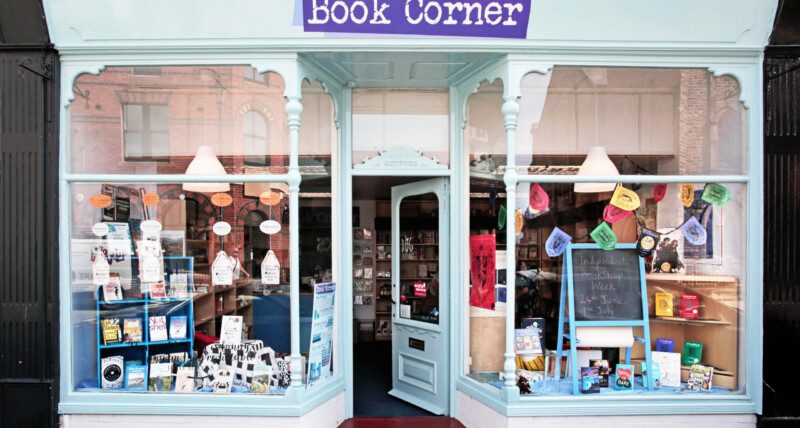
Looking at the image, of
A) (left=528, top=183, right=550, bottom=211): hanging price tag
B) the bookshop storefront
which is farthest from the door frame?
(left=528, top=183, right=550, bottom=211): hanging price tag

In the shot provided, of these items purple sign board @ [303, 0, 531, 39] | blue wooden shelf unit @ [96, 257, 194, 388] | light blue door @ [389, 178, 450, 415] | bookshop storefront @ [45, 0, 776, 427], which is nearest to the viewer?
purple sign board @ [303, 0, 531, 39]

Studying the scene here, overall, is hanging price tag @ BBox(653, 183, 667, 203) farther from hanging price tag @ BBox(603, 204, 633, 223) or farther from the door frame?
the door frame

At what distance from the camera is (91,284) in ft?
15.6

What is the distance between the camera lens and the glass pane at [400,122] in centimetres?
522

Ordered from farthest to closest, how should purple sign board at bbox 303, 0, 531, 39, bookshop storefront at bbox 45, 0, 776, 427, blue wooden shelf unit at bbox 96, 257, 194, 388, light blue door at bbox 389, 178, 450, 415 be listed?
light blue door at bbox 389, 178, 450, 415, blue wooden shelf unit at bbox 96, 257, 194, 388, bookshop storefront at bbox 45, 0, 776, 427, purple sign board at bbox 303, 0, 531, 39

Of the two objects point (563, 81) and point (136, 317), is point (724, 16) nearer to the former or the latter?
point (563, 81)

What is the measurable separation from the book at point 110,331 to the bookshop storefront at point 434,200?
19mm

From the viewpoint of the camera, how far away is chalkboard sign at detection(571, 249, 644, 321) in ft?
15.6

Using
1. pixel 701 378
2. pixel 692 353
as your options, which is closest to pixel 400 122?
pixel 692 353

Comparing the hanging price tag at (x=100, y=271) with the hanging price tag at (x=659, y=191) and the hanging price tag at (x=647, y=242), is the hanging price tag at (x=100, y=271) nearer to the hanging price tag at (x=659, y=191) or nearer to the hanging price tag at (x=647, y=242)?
the hanging price tag at (x=647, y=242)

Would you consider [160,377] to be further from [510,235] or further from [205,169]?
[510,235]

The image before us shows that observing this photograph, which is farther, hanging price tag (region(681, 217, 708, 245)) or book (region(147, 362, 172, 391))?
hanging price tag (region(681, 217, 708, 245))

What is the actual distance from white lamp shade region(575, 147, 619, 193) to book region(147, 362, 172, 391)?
4309 millimetres

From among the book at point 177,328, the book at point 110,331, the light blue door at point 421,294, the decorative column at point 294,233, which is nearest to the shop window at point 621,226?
the light blue door at point 421,294
